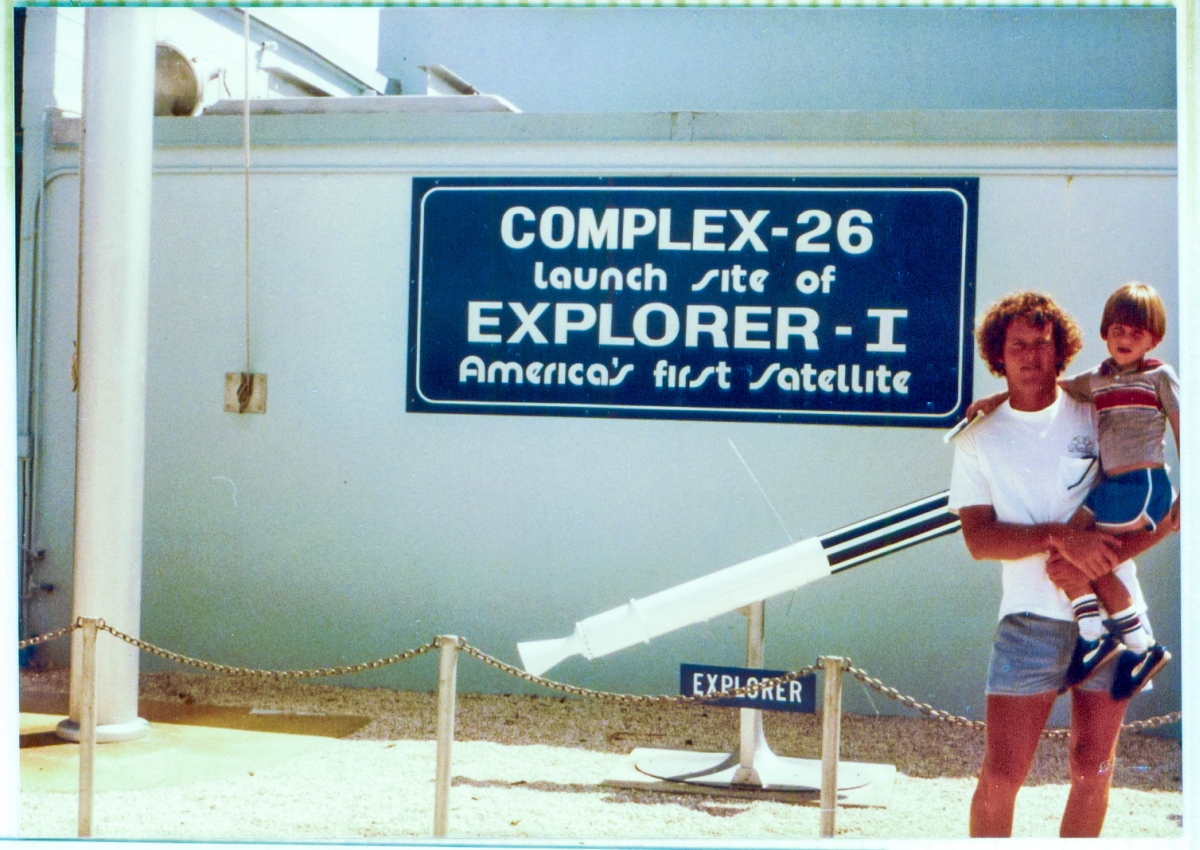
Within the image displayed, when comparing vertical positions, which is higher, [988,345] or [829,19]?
[829,19]

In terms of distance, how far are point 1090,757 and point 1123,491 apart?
3.48 feet

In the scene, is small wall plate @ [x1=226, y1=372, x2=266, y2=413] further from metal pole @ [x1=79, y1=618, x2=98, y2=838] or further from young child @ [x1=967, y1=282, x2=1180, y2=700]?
young child @ [x1=967, y1=282, x2=1180, y2=700]

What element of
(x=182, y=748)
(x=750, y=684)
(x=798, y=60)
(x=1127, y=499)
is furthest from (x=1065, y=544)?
(x=798, y=60)

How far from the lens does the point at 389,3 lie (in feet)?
15.8

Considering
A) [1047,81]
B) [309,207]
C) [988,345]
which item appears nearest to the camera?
[988,345]

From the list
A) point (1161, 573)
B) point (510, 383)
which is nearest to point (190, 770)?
point (510, 383)

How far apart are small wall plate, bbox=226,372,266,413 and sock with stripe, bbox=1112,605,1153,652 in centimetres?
472

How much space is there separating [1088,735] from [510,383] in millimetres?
3409

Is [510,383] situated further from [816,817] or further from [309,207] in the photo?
[816,817]

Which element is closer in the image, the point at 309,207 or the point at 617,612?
the point at 617,612

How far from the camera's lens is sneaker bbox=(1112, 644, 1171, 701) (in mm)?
4785

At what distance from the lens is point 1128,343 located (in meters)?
4.97

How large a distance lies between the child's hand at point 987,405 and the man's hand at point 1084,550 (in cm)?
57

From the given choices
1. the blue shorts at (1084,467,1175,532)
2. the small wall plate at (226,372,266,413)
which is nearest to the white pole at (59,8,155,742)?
the small wall plate at (226,372,266,413)
